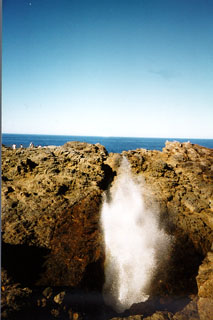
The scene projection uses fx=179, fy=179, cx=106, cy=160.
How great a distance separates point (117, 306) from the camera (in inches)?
→ 207

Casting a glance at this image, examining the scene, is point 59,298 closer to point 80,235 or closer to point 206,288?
point 80,235

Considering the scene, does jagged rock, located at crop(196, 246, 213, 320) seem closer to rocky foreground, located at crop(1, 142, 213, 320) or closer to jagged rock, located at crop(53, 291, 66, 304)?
rocky foreground, located at crop(1, 142, 213, 320)

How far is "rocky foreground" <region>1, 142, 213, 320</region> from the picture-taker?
485 cm

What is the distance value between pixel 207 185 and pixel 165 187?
1.57 m

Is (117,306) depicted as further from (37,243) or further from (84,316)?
(37,243)

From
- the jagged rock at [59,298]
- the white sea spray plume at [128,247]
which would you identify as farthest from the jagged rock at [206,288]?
the jagged rock at [59,298]

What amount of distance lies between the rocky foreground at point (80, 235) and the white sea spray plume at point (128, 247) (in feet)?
0.78

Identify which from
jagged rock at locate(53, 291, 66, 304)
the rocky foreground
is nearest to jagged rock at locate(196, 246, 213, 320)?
the rocky foreground

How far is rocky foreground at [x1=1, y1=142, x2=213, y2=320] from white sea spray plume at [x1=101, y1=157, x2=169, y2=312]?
24 centimetres

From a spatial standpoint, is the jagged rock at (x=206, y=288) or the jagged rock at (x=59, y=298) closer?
the jagged rock at (x=59, y=298)

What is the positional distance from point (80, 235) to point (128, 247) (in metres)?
1.65

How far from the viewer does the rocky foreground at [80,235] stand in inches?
191

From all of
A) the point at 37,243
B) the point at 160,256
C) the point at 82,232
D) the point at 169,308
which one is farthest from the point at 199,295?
the point at 37,243

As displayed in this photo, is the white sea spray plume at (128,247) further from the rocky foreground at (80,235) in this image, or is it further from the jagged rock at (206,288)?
the jagged rock at (206,288)
